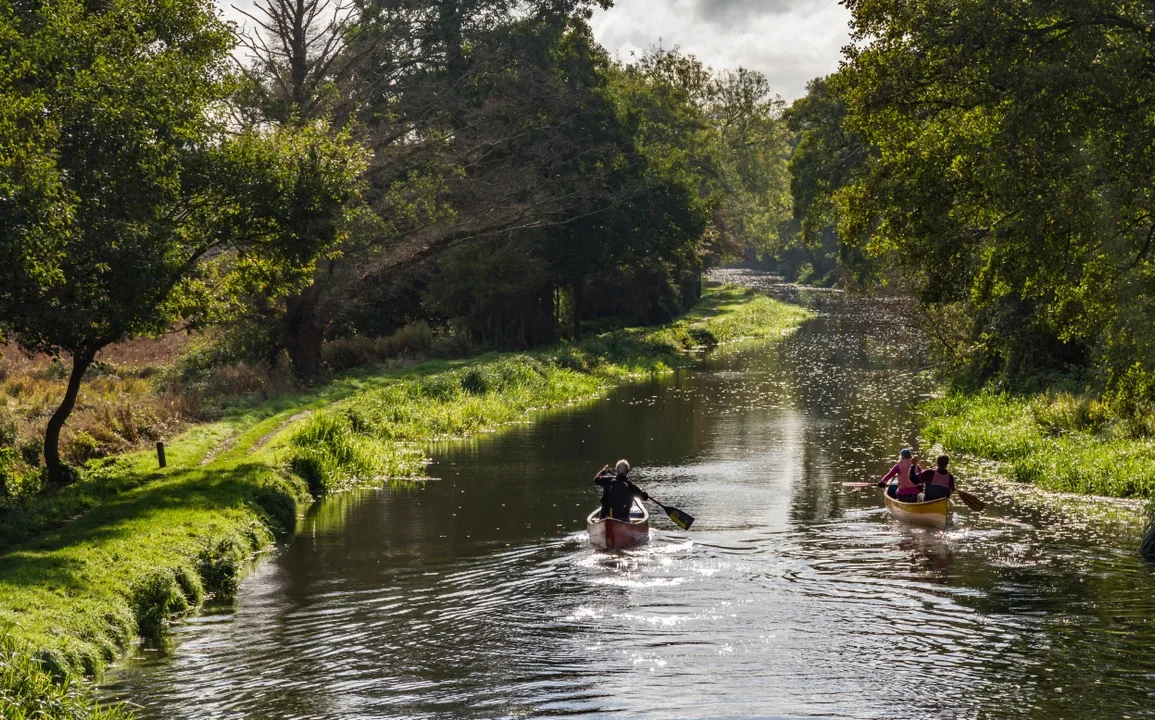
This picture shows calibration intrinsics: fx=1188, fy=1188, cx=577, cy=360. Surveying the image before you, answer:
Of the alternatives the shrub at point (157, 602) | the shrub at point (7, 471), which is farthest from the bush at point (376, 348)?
the shrub at point (157, 602)

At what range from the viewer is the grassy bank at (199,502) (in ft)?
54.1

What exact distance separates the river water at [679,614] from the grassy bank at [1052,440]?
5.93ft

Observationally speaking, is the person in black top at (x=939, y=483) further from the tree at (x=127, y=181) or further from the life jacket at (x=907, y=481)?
the tree at (x=127, y=181)

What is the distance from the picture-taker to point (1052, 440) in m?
31.7

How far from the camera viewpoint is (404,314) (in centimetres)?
6438

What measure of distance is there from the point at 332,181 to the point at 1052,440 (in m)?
20.0

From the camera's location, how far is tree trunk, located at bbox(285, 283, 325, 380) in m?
47.4

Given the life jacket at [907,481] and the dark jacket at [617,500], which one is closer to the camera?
the dark jacket at [617,500]

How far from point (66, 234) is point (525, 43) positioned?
144 feet

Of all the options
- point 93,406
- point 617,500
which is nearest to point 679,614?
point 617,500

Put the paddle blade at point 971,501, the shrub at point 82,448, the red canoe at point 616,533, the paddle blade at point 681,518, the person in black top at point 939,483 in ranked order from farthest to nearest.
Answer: the shrub at point 82,448, the paddle blade at point 971,501, the person in black top at point 939,483, the paddle blade at point 681,518, the red canoe at point 616,533

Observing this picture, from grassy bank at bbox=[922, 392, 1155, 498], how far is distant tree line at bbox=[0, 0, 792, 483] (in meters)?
18.7

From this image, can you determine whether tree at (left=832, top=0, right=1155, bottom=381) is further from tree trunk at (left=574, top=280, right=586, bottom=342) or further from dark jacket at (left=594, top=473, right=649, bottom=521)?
tree trunk at (left=574, top=280, right=586, bottom=342)

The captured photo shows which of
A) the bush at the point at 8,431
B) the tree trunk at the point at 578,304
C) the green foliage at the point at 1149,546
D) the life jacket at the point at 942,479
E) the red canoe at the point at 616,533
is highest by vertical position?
the tree trunk at the point at 578,304
